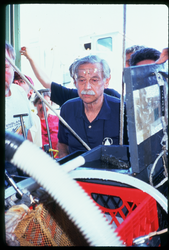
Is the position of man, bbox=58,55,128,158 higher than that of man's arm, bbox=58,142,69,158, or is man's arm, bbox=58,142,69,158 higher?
man, bbox=58,55,128,158

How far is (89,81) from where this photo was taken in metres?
1.55

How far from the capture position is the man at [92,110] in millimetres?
1514

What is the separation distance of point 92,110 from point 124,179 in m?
0.98

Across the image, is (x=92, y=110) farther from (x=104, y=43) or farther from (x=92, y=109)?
(x=104, y=43)

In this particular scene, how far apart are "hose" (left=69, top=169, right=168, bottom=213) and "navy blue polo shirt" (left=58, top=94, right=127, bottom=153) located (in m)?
0.76

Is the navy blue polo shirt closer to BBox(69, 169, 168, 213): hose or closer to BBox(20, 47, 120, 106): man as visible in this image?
BBox(20, 47, 120, 106): man

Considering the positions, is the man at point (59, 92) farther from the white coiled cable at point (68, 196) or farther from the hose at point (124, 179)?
the white coiled cable at point (68, 196)

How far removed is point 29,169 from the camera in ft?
1.61

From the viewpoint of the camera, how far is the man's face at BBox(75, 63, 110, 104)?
5.07 ft

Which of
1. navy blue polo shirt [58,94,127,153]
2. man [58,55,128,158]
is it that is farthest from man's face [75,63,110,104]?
navy blue polo shirt [58,94,127,153]

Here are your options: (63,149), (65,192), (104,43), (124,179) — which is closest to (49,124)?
(63,149)

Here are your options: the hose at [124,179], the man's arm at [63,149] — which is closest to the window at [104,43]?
the man's arm at [63,149]

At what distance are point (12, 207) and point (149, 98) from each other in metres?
0.54

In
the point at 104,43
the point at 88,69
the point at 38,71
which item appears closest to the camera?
the point at 88,69
